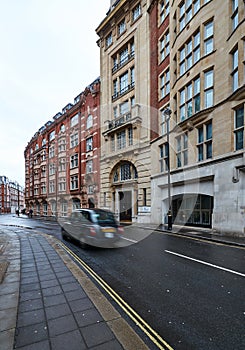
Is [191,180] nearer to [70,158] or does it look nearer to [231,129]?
[231,129]

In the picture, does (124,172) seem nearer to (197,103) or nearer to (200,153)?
(200,153)

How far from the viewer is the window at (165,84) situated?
63.2 ft

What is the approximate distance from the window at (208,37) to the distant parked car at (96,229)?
1363 cm

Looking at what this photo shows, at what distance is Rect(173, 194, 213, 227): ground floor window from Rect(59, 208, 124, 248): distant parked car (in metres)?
8.98

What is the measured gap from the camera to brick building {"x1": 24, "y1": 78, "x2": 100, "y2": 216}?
29.4 meters

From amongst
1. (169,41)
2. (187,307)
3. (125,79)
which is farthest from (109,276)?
(125,79)

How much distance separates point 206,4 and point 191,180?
12.7 metres

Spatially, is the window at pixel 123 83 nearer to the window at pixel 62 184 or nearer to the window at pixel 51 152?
the window at pixel 62 184

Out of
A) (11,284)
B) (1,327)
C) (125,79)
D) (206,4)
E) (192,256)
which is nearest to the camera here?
(1,327)

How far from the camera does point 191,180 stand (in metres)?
15.5

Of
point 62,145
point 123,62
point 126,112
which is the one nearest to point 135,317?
point 126,112

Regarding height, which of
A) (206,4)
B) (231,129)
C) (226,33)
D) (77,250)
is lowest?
(77,250)

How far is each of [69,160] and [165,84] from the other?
A: 22.2 metres

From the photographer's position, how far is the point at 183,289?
15.6 feet
